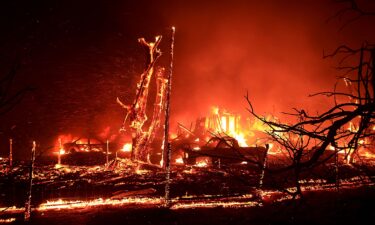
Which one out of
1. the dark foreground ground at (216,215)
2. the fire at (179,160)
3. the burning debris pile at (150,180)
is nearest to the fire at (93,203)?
the burning debris pile at (150,180)

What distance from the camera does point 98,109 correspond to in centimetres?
2189

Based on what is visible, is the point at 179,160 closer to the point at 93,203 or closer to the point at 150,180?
the point at 150,180

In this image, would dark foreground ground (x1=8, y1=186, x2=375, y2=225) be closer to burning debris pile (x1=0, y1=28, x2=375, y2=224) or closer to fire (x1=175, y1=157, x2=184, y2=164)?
burning debris pile (x1=0, y1=28, x2=375, y2=224)

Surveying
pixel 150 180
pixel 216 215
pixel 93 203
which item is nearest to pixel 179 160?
pixel 150 180

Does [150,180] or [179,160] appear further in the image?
[179,160]

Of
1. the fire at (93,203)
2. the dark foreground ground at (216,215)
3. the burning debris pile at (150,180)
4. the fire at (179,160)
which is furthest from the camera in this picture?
the fire at (179,160)

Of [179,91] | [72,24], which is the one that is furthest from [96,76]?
[179,91]

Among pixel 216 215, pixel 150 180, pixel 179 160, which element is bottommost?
pixel 216 215

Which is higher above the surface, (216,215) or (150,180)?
(150,180)

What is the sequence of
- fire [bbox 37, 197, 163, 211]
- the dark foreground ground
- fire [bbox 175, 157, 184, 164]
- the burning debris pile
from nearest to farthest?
the dark foreground ground < fire [bbox 37, 197, 163, 211] < the burning debris pile < fire [bbox 175, 157, 184, 164]

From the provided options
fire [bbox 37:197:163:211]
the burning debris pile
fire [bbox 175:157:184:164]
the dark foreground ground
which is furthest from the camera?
fire [bbox 175:157:184:164]

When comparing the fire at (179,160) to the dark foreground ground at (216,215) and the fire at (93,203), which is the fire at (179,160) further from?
the dark foreground ground at (216,215)

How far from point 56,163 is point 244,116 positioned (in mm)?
19050

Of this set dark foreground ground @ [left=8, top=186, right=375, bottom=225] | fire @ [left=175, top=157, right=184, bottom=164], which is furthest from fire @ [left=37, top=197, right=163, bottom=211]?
fire @ [left=175, top=157, right=184, bottom=164]
